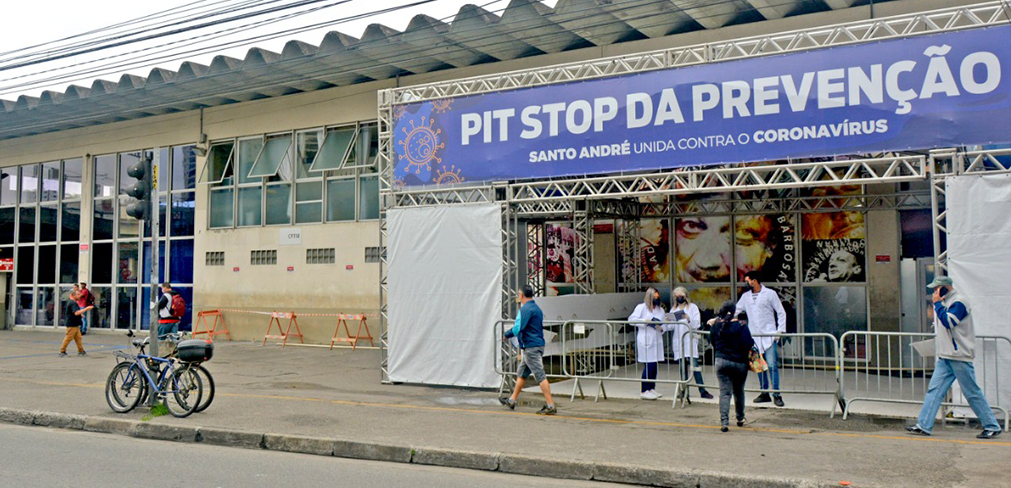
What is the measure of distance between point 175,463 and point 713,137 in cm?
802

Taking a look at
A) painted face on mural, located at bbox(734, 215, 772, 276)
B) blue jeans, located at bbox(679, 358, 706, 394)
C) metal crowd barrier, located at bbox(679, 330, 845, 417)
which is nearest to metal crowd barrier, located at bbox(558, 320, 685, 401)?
blue jeans, located at bbox(679, 358, 706, 394)

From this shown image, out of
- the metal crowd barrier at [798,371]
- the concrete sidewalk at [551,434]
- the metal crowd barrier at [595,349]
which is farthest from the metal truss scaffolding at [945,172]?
the metal crowd barrier at [595,349]

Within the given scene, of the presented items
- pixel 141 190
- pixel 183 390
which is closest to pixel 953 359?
pixel 183 390

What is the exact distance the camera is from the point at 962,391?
9617 millimetres

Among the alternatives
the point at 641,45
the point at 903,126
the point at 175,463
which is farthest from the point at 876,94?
the point at 175,463

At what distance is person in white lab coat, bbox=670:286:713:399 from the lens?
1194cm

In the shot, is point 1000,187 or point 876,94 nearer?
point 1000,187

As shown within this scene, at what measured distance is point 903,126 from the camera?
422 inches

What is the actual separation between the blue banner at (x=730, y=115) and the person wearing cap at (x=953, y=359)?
209cm

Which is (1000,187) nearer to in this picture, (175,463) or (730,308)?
(730,308)

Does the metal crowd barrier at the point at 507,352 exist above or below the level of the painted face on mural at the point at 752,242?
below

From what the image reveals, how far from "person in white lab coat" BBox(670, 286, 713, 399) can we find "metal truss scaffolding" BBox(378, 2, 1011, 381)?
6.05ft

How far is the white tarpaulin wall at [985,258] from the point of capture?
10.0 meters

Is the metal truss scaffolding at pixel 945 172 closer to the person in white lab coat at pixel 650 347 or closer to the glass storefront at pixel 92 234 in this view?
the person in white lab coat at pixel 650 347
